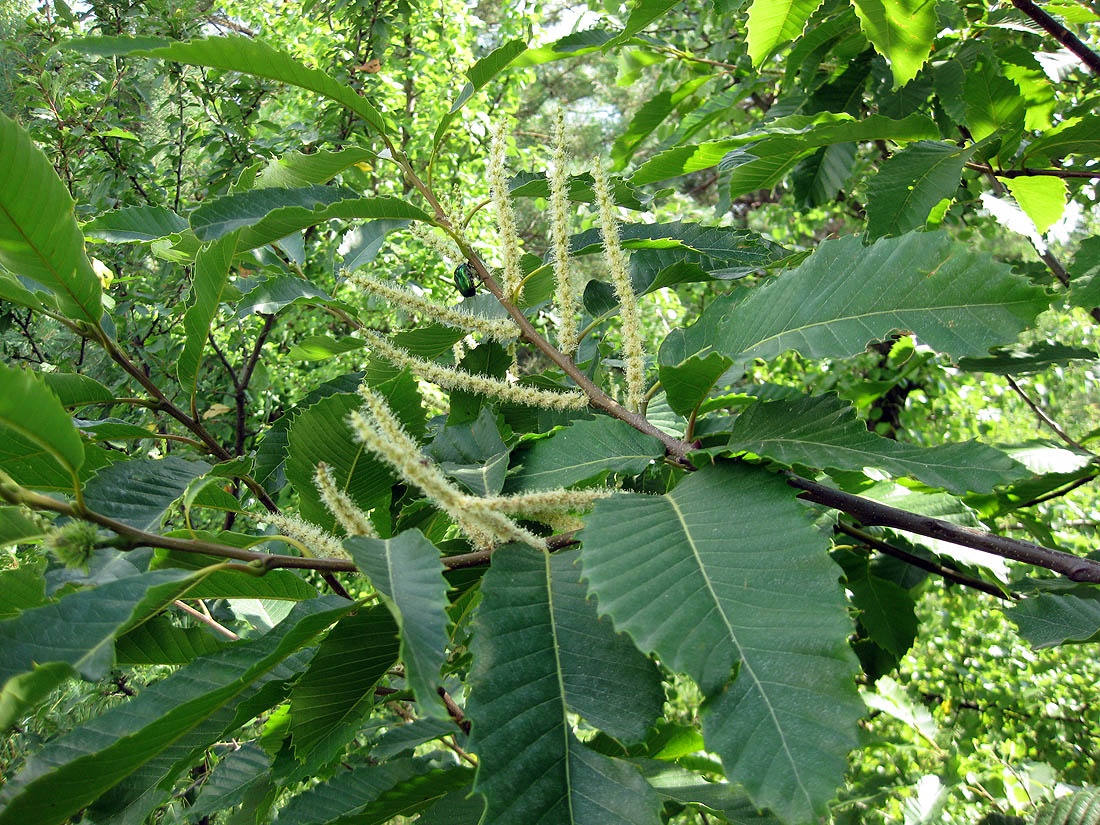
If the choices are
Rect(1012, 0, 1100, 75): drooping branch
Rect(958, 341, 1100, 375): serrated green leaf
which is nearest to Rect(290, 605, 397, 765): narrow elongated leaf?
Rect(958, 341, 1100, 375): serrated green leaf

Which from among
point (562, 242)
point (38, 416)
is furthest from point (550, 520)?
point (38, 416)

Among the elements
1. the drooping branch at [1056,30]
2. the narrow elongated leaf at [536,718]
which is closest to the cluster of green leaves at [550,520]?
the narrow elongated leaf at [536,718]

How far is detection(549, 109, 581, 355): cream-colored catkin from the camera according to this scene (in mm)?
747

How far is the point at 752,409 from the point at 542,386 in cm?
28

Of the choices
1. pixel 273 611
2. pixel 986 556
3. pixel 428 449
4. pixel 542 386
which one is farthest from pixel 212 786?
pixel 986 556

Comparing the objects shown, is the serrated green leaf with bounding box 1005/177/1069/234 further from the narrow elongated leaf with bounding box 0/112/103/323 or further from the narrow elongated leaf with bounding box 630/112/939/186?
the narrow elongated leaf with bounding box 0/112/103/323

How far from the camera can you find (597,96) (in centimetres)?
1150

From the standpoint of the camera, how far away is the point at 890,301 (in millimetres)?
598

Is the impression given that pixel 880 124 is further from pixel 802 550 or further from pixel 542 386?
pixel 802 550

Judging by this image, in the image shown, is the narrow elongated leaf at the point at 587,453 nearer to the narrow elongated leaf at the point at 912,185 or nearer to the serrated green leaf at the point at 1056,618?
the serrated green leaf at the point at 1056,618

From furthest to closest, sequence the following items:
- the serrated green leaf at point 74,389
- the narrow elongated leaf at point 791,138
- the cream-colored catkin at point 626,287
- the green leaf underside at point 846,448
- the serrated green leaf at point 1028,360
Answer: the serrated green leaf at point 1028,360 → the narrow elongated leaf at point 791,138 → the serrated green leaf at point 74,389 → the cream-colored catkin at point 626,287 → the green leaf underside at point 846,448

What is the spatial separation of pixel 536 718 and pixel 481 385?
1.15 ft

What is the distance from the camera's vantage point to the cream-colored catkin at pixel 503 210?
777mm

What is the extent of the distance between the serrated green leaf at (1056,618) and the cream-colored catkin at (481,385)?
546 mm
